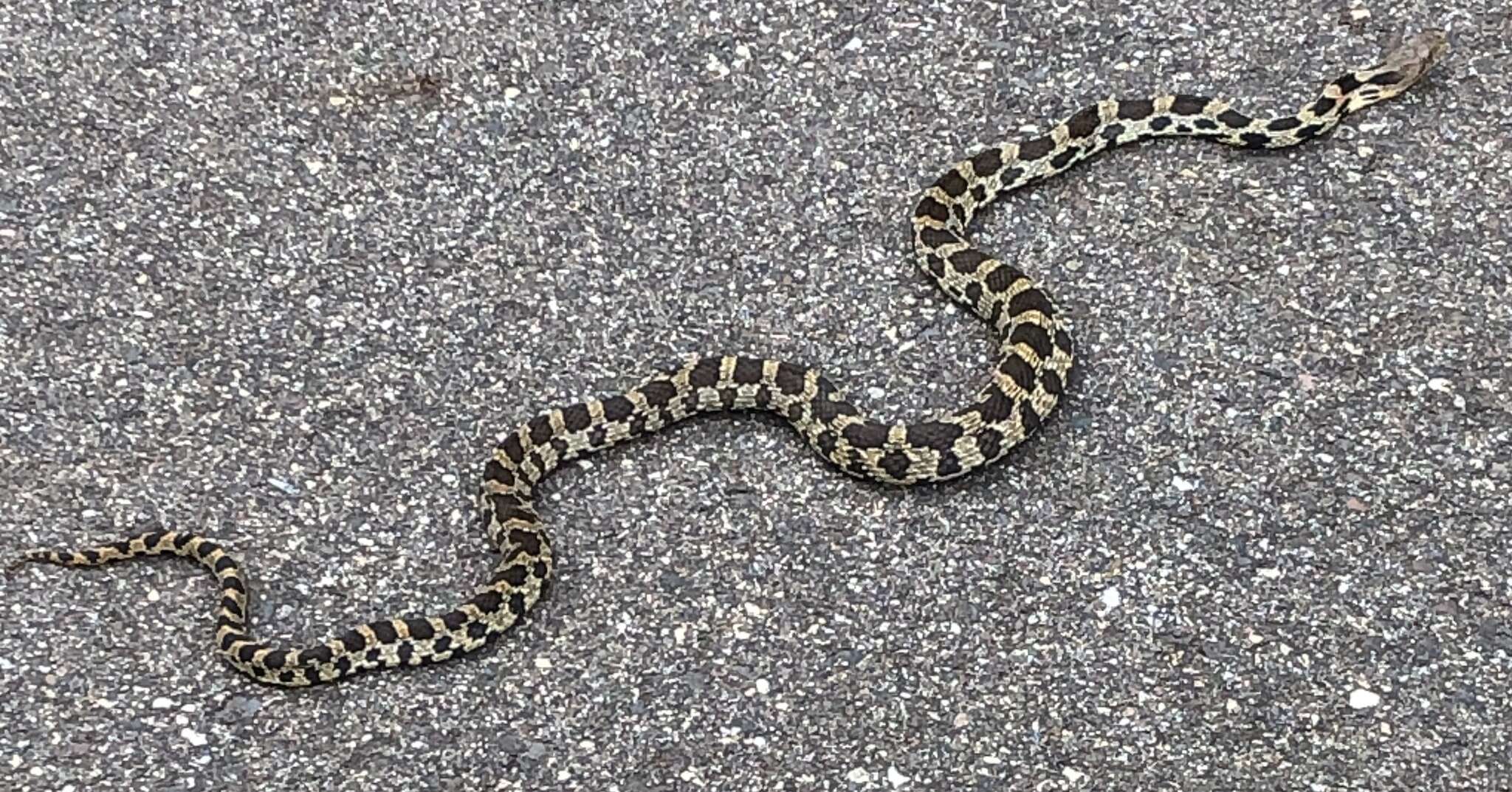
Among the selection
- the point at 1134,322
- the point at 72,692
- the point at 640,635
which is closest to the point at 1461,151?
the point at 1134,322

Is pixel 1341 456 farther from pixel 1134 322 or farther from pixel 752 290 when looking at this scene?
pixel 752 290

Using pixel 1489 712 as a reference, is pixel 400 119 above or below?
above

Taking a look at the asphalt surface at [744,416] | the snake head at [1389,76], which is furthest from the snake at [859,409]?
the asphalt surface at [744,416]

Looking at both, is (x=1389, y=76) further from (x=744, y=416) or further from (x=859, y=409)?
(x=744, y=416)

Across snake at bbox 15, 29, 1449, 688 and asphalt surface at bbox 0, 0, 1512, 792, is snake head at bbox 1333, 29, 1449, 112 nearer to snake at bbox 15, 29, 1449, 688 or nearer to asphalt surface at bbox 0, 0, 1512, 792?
snake at bbox 15, 29, 1449, 688

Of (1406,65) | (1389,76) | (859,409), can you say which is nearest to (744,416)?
(859,409)

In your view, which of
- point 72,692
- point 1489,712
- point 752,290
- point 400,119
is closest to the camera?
point 1489,712
